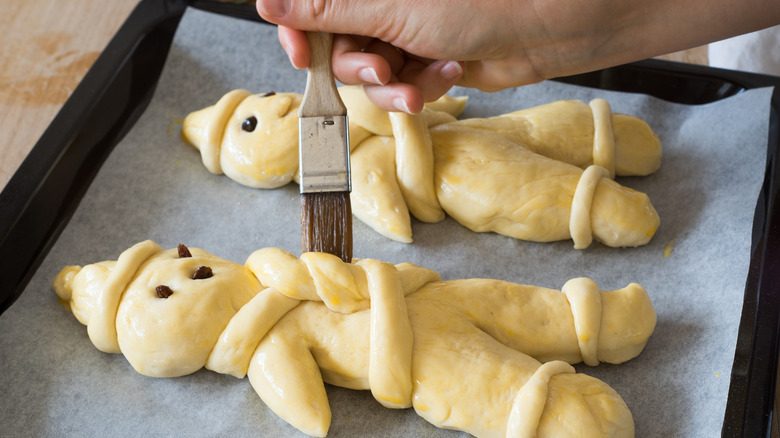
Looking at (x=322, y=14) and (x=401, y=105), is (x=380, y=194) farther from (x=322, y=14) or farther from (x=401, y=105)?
(x=322, y=14)

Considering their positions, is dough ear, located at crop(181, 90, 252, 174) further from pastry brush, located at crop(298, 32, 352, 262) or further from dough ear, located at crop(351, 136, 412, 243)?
pastry brush, located at crop(298, 32, 352, 262)

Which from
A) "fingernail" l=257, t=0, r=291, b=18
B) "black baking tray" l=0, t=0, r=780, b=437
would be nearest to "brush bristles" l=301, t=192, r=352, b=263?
"fingernail" l=257, t=0, r=291, b=18

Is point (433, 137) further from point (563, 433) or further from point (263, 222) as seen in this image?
point (563, 433)

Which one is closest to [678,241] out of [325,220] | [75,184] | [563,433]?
[563,433]

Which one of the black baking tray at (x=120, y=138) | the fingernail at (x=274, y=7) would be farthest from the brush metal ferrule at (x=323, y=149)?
the black baking tray at (x=120, y=138)

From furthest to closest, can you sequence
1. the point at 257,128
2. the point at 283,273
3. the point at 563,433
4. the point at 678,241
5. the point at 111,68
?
the point at 111,68
the point at 257,128
the point at 678,241
the point at 283,273
the point at 563,433

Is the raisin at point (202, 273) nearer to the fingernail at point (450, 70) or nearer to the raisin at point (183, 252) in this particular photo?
the raisin at point (183, 252)
